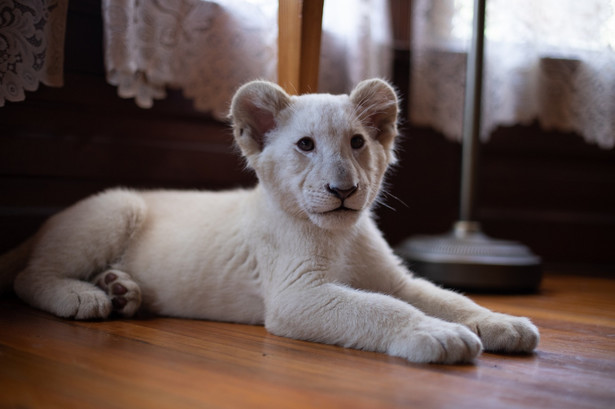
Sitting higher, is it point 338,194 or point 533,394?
point 338,194

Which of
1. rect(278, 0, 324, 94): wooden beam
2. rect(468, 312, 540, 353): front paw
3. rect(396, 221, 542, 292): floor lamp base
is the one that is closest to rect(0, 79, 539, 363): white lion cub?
rect(468, 312, 540, 353): front paw

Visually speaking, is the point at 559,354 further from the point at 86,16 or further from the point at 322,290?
the point at 86,16

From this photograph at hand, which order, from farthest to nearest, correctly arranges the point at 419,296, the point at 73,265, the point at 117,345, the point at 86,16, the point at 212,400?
the point at 86,16
the point at 73,265
the point at 419,296
the point at 117,345
the point at 212,400

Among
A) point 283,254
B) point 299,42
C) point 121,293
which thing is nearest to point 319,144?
point 283,254

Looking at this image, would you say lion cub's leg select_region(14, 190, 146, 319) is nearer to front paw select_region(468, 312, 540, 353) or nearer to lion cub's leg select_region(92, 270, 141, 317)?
lion cub's leg select_region(92, 270, 141, 317)

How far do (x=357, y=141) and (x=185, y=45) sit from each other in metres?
1.00

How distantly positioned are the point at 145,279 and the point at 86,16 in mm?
1202

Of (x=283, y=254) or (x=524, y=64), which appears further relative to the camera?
(x=524, y=64)

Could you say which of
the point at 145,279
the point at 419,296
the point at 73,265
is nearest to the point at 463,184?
Result: the point at 419,296

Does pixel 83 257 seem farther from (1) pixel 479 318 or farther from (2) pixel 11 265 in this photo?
(1) pixel 479 318

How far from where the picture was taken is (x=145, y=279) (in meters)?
1.86

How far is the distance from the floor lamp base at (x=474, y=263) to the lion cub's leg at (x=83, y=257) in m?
1.21

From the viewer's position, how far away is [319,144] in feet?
5.20

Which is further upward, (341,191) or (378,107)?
(378,107)
